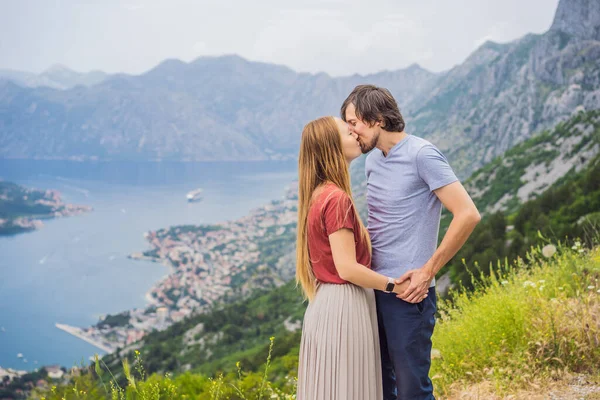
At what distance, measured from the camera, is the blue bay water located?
65062 millimetres

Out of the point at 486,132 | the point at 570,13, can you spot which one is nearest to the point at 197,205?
the point at 486,132

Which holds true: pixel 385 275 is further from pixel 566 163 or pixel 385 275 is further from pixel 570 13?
pixel 570 13

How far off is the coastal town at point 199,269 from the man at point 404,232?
5521cm

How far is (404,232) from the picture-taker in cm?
222

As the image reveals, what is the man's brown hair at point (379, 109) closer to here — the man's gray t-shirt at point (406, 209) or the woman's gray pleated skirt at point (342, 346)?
the man's gray t-shirt at point (406, 209)

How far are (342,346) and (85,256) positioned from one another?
10506 centimetres

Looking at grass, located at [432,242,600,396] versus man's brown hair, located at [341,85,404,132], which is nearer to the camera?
man's brown hair, located at [341,85,404,132]

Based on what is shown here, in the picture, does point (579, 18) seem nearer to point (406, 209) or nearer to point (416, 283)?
point (406, 209)

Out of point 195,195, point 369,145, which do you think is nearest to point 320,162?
point 369,145

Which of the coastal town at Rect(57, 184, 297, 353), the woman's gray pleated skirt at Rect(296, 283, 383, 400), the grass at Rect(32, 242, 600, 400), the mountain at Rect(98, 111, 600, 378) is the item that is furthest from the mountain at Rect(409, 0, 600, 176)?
the woman's gray pleated skirt at Rect(296, 283, 383, 400)

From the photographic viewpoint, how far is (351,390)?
2.19 m

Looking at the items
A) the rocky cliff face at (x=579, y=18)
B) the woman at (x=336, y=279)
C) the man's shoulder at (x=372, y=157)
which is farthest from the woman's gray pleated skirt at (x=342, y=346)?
the rocky cliff face at (x=579, y=18)

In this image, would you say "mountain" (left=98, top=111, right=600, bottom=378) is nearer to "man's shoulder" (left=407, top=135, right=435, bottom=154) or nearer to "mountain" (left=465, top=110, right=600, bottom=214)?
"mountain" (left=465, top=110, right=600, bottom=214)

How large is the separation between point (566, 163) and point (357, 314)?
5076 cm
